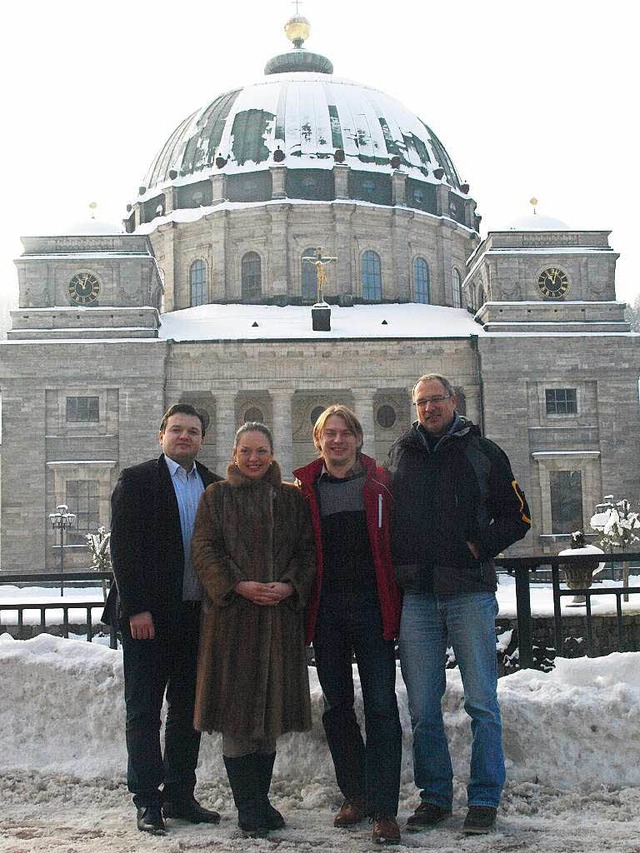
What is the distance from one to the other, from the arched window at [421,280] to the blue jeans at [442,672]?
4496 centimetres

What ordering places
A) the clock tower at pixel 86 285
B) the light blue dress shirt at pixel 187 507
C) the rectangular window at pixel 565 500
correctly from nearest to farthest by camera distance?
the light blue dress shirt at pixel 187 507 → the rectangular window at pixel 565 500 → the clock tower at pixel 86 285

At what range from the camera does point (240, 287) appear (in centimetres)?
4881

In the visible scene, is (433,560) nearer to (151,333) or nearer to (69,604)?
(69,604)

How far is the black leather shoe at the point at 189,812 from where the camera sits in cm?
561

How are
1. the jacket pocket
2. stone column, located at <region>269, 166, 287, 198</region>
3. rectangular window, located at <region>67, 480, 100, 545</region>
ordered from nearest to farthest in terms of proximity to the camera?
the jacket pocket → rectangular window, located at <region>67, 480, 100, 545</region> → stone column, located at <region>269, 166, 287, 198</region>

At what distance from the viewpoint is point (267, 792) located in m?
5.70

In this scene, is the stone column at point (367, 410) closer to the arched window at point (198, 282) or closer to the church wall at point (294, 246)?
the church wall at point (294, 246)

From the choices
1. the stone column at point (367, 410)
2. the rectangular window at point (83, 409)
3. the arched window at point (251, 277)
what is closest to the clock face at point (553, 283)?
the stone column at point (367, 410)

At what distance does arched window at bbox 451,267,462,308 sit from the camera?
169 feet

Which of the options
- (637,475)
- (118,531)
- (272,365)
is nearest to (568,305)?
(637,475)

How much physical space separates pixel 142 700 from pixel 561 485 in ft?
117

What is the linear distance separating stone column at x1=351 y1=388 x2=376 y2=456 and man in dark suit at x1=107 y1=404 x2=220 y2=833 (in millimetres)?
33933

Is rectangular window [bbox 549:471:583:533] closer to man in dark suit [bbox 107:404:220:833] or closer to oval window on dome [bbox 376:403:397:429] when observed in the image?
oval window on dome [bbox 376:403:397:429]

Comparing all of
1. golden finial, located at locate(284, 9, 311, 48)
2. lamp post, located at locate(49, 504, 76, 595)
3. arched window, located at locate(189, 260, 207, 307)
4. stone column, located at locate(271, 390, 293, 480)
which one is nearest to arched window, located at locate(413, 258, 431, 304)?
arched window, located at locate(189, 260, 207, 307)
